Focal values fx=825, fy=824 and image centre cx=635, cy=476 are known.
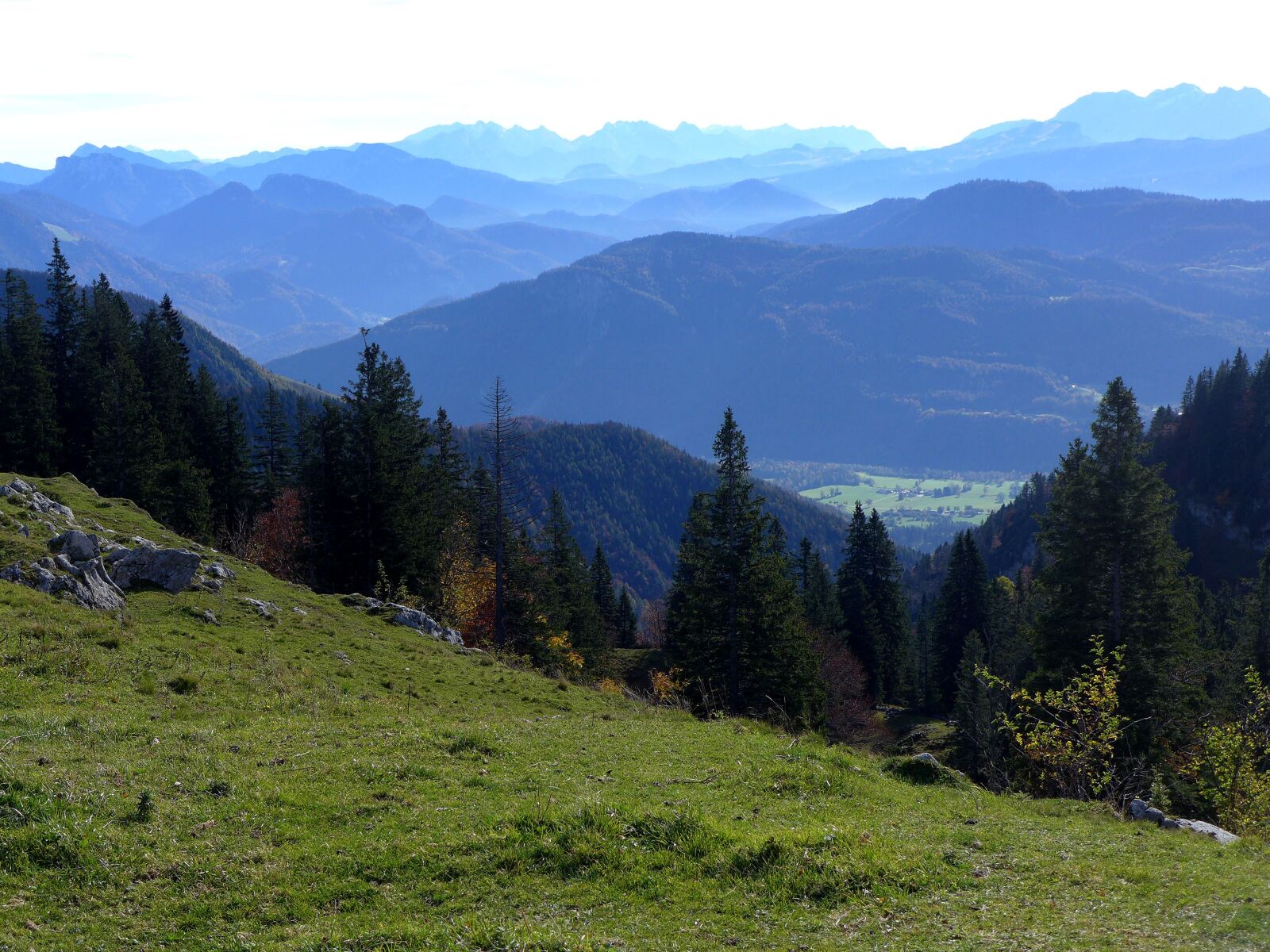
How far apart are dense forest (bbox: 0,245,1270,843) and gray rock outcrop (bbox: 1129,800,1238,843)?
1.11 meters

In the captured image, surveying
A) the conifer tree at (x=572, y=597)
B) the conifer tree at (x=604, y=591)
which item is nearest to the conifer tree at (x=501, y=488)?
the conifer tree at (x=572, y=597)

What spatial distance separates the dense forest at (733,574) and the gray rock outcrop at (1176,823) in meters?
1.11

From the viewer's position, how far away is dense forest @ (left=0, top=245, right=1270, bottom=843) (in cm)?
2770

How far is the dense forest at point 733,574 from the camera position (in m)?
27.7

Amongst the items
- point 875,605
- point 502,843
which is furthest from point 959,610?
point 502,843

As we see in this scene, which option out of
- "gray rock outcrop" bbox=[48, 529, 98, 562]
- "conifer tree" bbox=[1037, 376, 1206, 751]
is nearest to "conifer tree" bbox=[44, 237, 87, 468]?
"gray rock outcrop" bbox=[48, 529, 98, 562]

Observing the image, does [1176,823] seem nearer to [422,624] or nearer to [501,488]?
[422,624]

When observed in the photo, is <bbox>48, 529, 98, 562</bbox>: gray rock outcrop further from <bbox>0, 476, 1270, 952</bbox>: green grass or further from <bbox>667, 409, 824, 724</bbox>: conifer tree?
<bbox>667, 409, 824, 724</bbox>: conifer tree

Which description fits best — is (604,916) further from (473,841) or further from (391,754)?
(391,754)

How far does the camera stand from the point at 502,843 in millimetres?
11000

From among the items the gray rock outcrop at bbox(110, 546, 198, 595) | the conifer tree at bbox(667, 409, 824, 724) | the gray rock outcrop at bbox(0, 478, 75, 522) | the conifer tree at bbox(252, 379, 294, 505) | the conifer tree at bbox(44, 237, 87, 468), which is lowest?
the conifer tree at bbox(667, 409, 824, 724)

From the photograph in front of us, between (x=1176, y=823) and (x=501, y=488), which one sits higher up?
(x=501, y=488)

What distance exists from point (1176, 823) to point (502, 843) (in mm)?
11647

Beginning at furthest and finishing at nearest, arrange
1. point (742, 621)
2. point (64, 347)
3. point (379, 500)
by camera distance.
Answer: point (64, 347)
point (379, 500)
point (742, 621)
